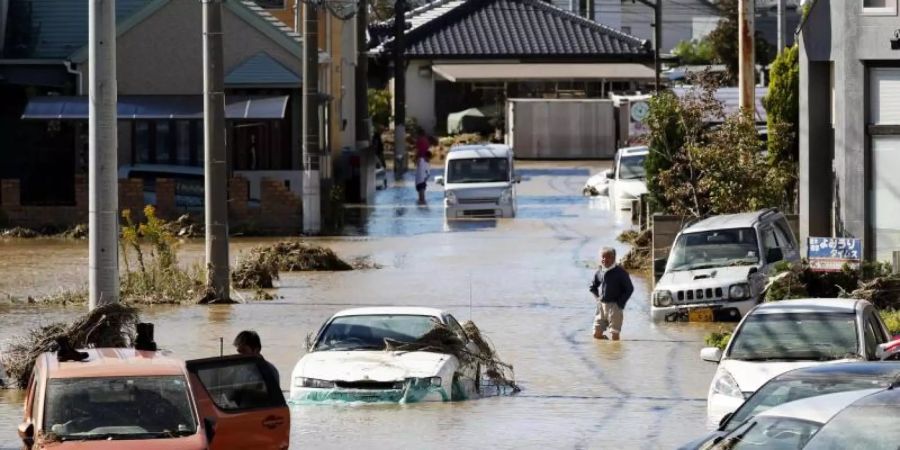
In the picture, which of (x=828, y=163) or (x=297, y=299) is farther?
(x=828, y=163)

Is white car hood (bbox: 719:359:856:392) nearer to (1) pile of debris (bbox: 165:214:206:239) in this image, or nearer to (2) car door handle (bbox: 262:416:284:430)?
(2) car door handle (bbox: 262:416:284:430)

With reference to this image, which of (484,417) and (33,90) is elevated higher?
(33,90)

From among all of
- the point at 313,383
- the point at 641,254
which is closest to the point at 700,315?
the point at 641,254

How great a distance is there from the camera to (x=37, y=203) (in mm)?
42219

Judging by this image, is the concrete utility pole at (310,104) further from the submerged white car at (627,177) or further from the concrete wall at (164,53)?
the submerged white car at (627,177)

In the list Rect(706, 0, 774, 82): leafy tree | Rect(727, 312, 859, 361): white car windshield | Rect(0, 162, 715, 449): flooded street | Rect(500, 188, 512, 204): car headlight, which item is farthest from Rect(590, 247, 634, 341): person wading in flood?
Rect(706, 0, 774, 82): leafy tree

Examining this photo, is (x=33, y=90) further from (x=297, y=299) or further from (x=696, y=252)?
(x=696, y=252)

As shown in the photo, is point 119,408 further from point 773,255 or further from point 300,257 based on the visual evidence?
point 300,257

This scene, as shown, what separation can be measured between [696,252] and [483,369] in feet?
24.8

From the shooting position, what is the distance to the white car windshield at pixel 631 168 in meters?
46.5

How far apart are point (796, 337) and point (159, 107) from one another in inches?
1054

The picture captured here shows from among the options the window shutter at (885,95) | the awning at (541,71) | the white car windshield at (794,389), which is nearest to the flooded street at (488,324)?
the white car windshield at (794,389)

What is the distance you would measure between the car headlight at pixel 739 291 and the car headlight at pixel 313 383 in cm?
904

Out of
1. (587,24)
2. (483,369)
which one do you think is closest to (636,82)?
(587,24)
